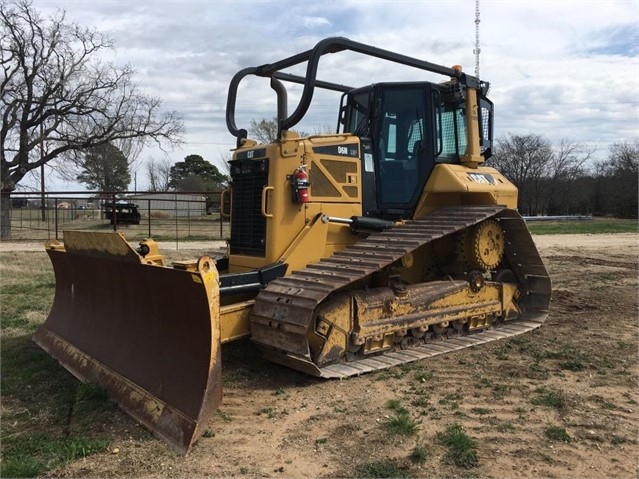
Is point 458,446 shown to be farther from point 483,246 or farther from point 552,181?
point 552,181

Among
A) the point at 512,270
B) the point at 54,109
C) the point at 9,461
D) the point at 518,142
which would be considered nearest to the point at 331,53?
the point at 512,270

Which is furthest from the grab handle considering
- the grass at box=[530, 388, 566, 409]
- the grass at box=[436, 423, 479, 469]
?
the grass at box=[530, 388, 566, 409]

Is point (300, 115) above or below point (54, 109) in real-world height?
below

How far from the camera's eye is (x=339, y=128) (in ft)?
24.6

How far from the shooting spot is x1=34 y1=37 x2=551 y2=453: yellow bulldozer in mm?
4660

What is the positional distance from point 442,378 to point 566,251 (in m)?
14.2

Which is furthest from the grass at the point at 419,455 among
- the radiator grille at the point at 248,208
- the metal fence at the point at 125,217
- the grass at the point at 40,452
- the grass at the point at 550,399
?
the metal fence at the point at 125,217

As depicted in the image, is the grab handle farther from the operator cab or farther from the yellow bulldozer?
the operator cab

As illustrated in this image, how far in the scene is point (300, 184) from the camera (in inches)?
231

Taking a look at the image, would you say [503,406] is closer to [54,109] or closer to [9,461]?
[9,461]

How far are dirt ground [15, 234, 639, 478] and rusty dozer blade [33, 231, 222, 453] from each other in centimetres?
22

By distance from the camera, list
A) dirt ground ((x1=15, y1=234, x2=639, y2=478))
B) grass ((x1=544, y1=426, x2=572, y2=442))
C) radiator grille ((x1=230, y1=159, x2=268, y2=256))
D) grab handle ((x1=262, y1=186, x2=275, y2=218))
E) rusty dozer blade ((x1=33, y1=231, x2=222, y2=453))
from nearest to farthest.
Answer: dirt ground ((x1=15, y1=234, x2=639, y2=478))
grass ((x1=544, y1=426, x2=572, y2=442))
rusty dozer blade ((x1=33, y1=231, x2=222, y2=453))
grab handle ((x1=262, y1=186, x2=275, y2=218))
radiator grille ((x1=230, y1=159, x2=268, y2=256))

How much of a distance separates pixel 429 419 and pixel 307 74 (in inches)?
129

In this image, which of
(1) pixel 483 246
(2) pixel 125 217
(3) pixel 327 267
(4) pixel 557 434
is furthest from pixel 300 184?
(2) pixel 125 217
